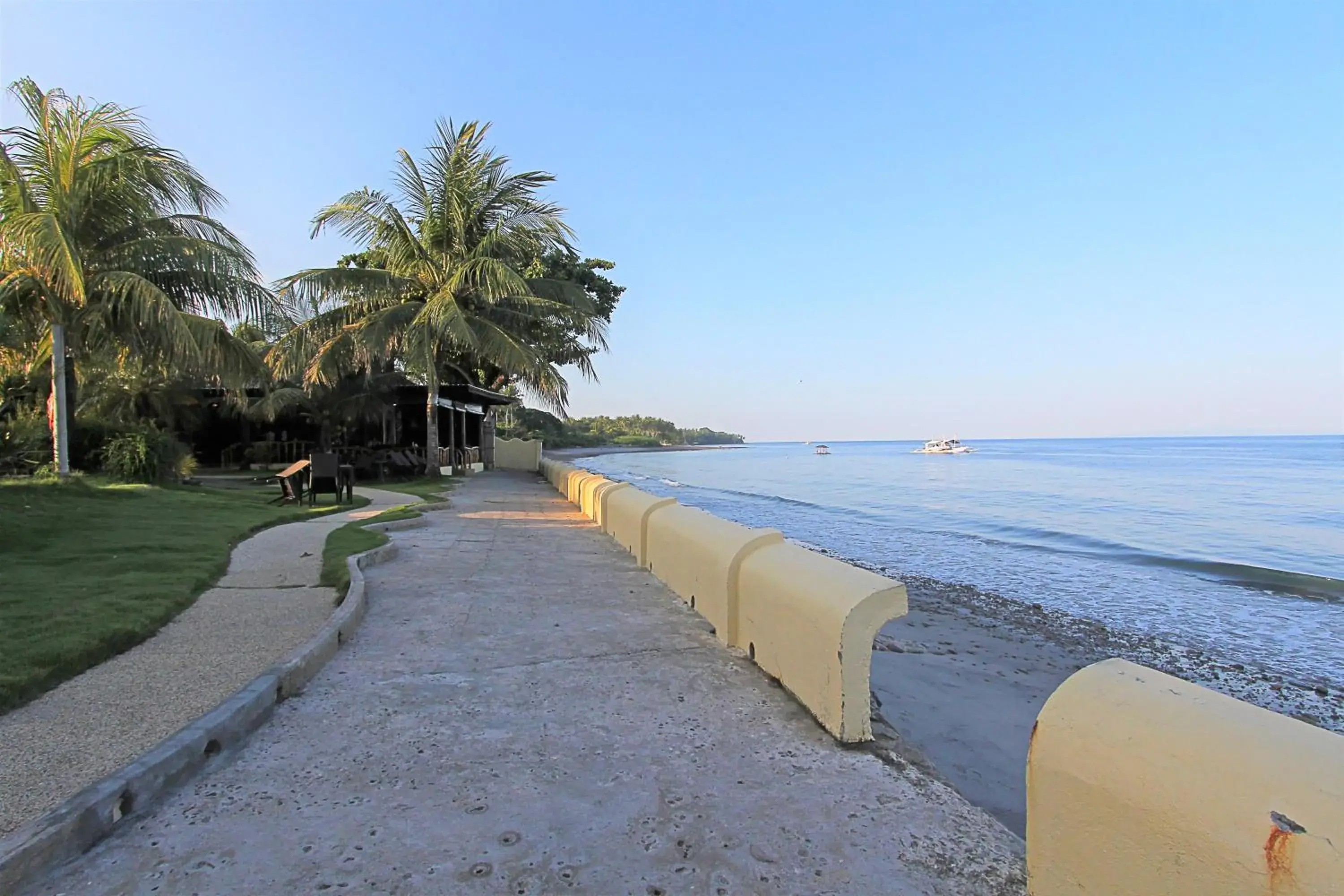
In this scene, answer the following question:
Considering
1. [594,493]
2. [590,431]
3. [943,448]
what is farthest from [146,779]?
[590,431]

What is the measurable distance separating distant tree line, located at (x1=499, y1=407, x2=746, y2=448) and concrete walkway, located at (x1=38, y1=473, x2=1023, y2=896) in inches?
1933

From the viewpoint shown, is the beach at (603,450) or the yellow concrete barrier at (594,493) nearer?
the yellow concrete barrier at (594,493)

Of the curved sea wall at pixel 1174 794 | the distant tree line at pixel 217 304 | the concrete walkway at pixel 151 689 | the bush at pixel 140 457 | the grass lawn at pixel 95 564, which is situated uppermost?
the distant tree line at pixel 217 304

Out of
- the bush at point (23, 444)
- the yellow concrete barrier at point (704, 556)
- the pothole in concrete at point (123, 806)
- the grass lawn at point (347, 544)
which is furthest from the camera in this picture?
the bush at point (23, 444)

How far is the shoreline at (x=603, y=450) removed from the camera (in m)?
73.8

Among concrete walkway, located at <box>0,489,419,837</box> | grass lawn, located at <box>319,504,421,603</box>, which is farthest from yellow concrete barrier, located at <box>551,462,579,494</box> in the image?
concrete walkway, located at <box>0,489,419,837</box>

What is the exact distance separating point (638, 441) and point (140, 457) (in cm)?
13236

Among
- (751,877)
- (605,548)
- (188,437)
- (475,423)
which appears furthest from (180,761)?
(475,423)

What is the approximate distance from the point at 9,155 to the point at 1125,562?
20.2 metres

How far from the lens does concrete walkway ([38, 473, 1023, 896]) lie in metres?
Result: 2.34

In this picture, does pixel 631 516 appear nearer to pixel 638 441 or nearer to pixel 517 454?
pixel 517 454

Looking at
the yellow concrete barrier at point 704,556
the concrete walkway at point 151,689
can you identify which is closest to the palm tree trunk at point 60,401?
the concrete walkway at point 151,689

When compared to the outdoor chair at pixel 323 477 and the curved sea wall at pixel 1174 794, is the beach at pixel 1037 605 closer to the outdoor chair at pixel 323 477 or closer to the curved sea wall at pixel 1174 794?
the curved sea wall at pixel 1174 794

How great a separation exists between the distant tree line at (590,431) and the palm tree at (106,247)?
38.4 m
